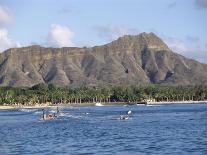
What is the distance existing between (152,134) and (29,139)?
1775 cm

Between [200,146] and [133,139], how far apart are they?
42.5 ft

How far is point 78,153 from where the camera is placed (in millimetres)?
61000

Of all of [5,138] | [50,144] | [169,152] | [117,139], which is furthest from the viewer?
[5,138]

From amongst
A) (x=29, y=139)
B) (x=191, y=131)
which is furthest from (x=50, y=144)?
(x=191, y=131)

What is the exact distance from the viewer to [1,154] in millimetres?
61781

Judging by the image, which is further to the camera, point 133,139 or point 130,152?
point 133,139

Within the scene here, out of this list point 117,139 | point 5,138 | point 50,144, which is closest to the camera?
point 50,144

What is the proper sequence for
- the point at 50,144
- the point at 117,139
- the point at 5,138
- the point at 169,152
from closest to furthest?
the point at 169,152 → the point at 50,144 → the point at 117,139 → the point at 5,138

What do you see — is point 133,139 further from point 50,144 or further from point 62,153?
point 62,153

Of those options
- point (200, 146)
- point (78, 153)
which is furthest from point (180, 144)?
point (78, 153)

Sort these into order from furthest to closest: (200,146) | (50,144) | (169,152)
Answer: (50,144) < (200,146) < (169,152)

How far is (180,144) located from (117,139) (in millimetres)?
11115

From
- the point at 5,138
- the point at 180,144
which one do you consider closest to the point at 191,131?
the point at 180,144

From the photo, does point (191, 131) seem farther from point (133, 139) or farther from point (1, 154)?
point (1, 154)
